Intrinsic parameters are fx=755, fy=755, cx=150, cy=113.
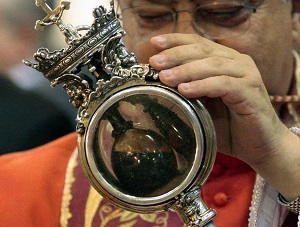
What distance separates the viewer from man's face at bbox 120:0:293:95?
1134 millimetres

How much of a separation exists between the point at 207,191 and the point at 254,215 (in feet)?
0.43

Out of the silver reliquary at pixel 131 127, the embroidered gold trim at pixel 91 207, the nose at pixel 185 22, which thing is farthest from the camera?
the embroidered gold trim at pixel 91 207

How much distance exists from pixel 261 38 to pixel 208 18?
110 millimetres

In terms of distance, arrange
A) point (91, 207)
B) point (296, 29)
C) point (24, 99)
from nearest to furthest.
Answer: point (91, 207) < point (296, 29) < point (24, 99)

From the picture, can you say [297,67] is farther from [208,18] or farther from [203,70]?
[203,70]

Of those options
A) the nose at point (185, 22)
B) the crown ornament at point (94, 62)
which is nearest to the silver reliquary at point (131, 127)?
the crown ornament at point (94, 62)

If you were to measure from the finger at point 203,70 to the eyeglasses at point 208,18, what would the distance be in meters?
0.18

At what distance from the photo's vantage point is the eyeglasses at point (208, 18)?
3.69 feet

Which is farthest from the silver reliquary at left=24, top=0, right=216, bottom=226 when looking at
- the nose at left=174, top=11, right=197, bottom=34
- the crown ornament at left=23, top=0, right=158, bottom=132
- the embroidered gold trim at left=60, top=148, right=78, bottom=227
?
the embroidered gold trim at left=60, top=148, right=78, bottom=227

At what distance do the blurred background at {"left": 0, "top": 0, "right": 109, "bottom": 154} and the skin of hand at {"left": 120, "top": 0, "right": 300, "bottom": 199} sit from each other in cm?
68

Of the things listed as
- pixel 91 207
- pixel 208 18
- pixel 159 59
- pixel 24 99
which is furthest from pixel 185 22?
pixel 24 99

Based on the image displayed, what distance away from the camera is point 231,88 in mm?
938

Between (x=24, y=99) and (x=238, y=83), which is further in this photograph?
(x=24, y=99)

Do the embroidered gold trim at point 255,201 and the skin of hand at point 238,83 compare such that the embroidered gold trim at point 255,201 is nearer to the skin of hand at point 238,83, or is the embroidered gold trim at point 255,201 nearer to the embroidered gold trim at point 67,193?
the skin of hand at point 238,83
